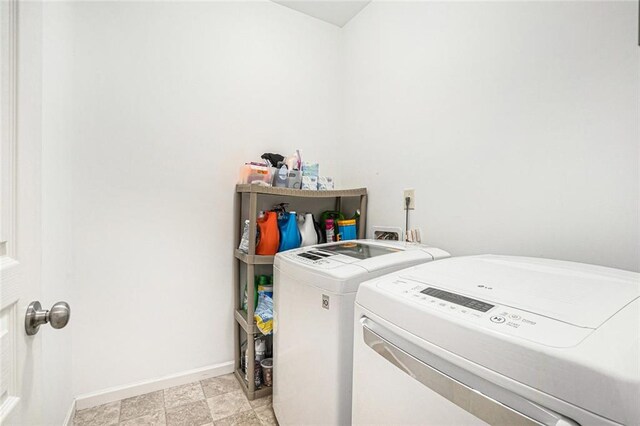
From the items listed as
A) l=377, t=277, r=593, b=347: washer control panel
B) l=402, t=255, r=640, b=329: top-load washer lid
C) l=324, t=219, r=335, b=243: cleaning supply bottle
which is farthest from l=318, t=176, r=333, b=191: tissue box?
l=377, t=277, r=593, b=347: washer control panel

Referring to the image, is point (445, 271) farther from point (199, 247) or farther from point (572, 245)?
point (199, 247)

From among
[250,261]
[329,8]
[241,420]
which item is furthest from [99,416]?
[329,8]

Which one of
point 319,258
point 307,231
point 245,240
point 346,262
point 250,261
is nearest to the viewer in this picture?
point 346,262

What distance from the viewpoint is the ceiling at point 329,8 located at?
197 centimetres

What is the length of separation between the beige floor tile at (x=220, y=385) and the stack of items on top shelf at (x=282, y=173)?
1.22 m

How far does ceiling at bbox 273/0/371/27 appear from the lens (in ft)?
6.46

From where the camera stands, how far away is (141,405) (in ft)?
5.01

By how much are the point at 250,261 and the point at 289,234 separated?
278 millimetres

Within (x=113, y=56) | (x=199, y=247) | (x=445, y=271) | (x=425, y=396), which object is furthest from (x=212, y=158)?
(x=425, y=396)

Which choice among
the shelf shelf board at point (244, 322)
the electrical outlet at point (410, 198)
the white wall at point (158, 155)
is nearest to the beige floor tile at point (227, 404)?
the white wall at point (158, 155)

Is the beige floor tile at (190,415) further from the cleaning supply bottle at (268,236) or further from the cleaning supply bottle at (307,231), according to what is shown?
the cleaning supply bottle at (307,231)

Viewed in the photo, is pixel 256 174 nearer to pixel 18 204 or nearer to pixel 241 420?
pixel 18 204

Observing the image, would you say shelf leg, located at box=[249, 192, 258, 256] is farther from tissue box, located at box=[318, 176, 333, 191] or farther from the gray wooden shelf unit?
tissue box, located at box=[318, 176, 333, 191]


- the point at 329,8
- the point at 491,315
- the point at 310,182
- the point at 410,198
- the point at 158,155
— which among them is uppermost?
the point at 329,8
